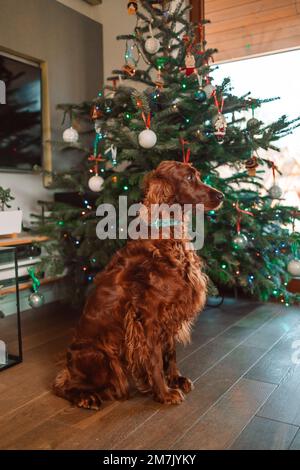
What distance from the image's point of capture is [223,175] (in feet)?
10.7

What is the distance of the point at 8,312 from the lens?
7.14ft

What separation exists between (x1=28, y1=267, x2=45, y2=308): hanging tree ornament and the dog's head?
1.25 meters

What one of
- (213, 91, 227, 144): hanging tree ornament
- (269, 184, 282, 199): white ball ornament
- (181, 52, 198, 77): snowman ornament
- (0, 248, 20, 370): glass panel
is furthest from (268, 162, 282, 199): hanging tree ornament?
(0, 248, 20, 370): glass panel

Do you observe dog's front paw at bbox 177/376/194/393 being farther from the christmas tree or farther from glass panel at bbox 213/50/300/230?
glass panel at bbox 213/50/300/230

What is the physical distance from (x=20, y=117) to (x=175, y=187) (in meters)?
1.66

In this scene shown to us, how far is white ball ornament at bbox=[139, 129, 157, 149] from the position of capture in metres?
2.11

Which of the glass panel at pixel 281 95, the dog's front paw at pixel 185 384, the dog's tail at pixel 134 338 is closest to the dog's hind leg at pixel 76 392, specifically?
the dog's tail at pixel 134 338

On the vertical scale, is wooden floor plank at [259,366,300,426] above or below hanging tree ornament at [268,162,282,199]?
below

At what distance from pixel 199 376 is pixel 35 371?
756 mm

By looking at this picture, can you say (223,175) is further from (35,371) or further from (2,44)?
(35,371)

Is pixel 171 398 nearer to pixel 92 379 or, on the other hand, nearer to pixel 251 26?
pixel 92 379

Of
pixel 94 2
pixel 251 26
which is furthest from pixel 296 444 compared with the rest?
pixel 94 2

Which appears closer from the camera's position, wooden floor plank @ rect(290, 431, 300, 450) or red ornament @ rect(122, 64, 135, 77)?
wooden floor plank @ rect(290, 431, 300, 450)

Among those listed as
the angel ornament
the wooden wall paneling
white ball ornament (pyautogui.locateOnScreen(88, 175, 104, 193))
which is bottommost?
white ball ornament (pyautogui.locateOnScreen(88, 175, 104, 193))
